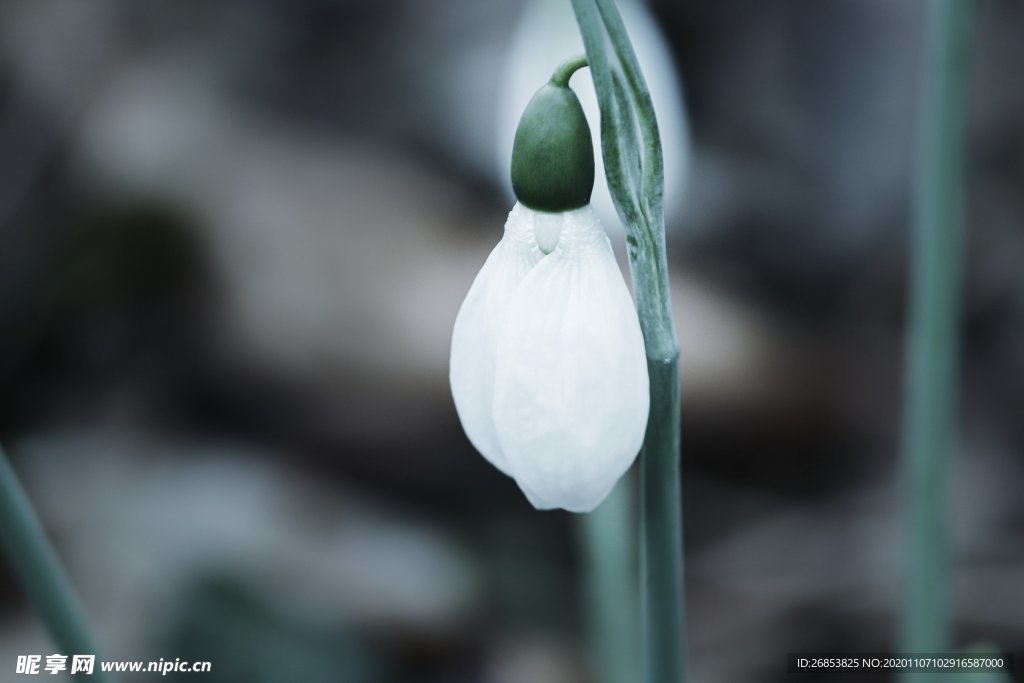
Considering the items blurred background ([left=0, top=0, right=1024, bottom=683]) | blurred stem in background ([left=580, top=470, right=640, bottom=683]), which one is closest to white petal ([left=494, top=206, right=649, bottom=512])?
A: blurred stem in background ([left=580, top=470, right=640, bottom=683])

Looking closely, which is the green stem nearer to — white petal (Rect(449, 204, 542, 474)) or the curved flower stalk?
white petal (Rect(449, 204, 542, 474))

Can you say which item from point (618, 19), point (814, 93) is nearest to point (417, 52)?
point (814, 93)

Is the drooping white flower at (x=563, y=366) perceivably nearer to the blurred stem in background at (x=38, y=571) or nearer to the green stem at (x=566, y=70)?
the green stem at (x=566, y=70)

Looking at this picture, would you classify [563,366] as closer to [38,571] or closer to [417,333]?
[38,571]

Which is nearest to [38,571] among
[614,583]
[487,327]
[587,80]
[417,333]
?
[487,327]

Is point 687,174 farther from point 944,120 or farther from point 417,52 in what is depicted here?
point 944,120

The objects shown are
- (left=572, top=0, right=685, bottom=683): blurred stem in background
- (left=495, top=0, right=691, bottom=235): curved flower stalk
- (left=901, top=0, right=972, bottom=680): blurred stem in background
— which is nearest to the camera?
(left=572, top=0, right=685, bottom=683): blurred stem in background

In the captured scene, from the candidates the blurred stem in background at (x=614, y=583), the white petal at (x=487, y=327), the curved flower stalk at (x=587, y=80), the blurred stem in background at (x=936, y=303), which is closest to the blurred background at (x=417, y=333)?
the curved flower stalk at (x=587, y=80)
